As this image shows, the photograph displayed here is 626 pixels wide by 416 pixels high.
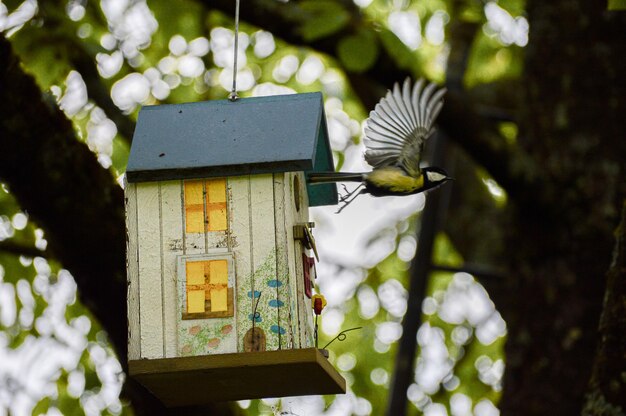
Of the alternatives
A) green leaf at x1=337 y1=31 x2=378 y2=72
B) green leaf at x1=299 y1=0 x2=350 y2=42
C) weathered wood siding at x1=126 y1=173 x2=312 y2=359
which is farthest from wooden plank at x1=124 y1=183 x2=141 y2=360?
green leaf at x1=337 y1=31 x2=378 y2=72

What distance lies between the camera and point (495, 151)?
179 inches

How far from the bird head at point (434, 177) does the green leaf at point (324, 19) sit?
2.87 ft

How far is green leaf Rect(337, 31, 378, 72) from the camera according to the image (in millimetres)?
3594

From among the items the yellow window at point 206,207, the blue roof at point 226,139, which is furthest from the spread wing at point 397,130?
the yellow window at point 206,207

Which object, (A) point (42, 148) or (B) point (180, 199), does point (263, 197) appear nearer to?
(B) point (180, 199)

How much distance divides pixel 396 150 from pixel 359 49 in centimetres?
101

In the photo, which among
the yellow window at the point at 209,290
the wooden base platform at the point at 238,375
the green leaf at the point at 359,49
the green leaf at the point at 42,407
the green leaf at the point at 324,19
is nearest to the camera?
the wooden base platform at the point at 238,375

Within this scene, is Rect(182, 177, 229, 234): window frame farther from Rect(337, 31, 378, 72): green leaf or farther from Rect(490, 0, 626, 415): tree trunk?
Rect(490, 0, 626, 415): tree trunk

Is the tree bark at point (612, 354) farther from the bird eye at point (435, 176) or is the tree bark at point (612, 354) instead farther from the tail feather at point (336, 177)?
the tail feather at point (336, 177)

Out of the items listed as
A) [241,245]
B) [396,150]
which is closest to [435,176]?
[396,150]

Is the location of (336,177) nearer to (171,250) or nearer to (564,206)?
(171,250)

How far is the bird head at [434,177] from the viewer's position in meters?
2.69

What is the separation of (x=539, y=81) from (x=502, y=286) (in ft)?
3.37

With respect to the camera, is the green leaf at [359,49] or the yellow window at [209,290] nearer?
the yellow window at [209,290]
